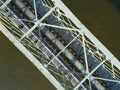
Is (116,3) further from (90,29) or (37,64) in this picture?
(37,64)

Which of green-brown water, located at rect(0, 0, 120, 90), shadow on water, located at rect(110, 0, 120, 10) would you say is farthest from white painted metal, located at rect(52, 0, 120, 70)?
shadow on water, located at rect(110, 0, 120, 10)

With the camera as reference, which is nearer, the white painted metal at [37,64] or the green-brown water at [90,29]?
the white painted metal at [37,64]

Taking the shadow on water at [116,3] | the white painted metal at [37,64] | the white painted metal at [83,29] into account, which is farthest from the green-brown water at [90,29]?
the white painted metal at [37,64]

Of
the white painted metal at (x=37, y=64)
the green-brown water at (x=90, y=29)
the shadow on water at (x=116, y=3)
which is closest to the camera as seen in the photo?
the white painted metal at (x=37, y=64)

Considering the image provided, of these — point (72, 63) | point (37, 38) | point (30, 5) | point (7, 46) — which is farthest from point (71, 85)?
point (7, 46)

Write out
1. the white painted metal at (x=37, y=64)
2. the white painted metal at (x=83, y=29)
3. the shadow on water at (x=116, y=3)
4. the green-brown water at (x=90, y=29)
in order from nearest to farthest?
the white painted metal at (x=37, y=64), the white painted metal at (x=83, y=29), the green-brown water at (x=90, y=29), the shadow on water at (x=116, y=3)

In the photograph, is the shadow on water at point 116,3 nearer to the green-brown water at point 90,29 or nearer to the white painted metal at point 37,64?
the green-brown water at point 90,29

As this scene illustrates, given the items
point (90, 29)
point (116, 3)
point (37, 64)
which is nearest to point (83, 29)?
point (37, 64)

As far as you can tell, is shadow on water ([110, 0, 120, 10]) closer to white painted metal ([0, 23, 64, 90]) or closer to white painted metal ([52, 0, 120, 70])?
white painted metal ([52, 0, 120, 70])
